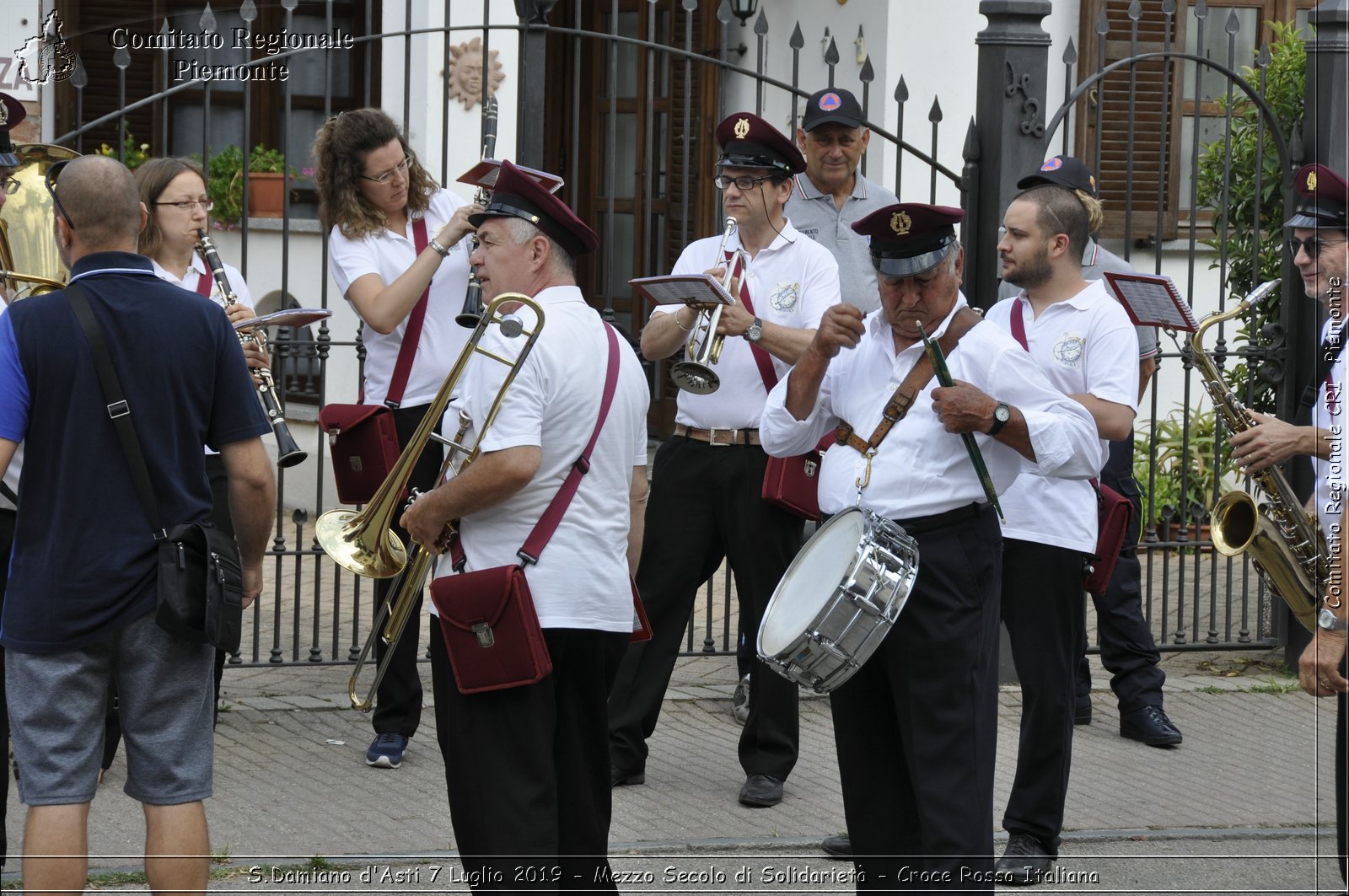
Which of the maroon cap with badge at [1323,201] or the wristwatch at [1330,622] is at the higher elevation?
the maroon cap with badge at [1323,201]

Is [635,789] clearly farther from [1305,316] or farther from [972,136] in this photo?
[1305,316]

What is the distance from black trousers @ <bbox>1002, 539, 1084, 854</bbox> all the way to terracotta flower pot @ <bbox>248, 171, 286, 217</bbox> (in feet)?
20.9

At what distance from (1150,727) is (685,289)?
111 inches

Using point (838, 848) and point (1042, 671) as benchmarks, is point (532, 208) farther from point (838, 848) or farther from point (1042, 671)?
point (838, 848)

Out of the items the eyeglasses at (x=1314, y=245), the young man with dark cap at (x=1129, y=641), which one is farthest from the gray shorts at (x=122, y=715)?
the young man with dark cap at (x=1129, y=641)

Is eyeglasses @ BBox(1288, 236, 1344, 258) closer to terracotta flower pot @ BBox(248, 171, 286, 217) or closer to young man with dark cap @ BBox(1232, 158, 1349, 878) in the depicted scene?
young man with dark cap @ BBox(1232, 158, 1349, 878)

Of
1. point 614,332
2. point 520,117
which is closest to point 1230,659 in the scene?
point 520,117

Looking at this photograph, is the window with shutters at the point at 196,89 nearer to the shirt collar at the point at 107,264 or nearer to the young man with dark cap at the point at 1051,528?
the young man with dark cap at the point at 1051,528

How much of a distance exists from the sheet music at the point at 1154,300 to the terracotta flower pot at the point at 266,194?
6.30 metres

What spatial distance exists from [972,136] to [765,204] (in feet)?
5.75

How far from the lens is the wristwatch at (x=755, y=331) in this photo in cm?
539

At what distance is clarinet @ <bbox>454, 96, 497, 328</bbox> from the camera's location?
5.41 m

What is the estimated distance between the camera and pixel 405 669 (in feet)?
19.7

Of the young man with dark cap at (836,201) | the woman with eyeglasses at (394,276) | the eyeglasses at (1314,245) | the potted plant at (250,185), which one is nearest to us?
the eyeglasses at (1314,245)
